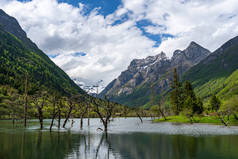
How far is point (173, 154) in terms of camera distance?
3450cm

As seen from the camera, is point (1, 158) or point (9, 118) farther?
point (9, 118)

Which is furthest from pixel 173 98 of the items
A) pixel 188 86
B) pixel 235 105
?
pixel 235 105

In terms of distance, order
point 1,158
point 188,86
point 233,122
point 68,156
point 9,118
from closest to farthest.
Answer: point 1,158 → point 68,156 → point 233,122 → point 188,86 → point 9,118

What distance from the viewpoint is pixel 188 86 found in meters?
151

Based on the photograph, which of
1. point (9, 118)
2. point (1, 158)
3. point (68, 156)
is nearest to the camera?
point (1, 158)

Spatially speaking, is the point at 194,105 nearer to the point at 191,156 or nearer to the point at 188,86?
the point at 188,86

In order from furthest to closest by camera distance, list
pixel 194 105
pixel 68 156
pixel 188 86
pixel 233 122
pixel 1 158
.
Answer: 1. pixel 188 86
2. pixel 194 105
3. pixel 233 122
4. pixel 68 156
5. pixel 1 158

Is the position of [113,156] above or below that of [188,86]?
below

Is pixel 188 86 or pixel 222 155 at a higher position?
pixel 188 86

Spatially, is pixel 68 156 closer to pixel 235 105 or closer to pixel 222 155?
pixel 222 155

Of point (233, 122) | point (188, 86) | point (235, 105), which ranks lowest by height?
point (233, 122)

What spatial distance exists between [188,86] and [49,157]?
436 feet

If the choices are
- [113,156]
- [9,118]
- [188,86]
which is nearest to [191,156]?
[113,156]

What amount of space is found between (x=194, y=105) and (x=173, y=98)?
1483 inches
